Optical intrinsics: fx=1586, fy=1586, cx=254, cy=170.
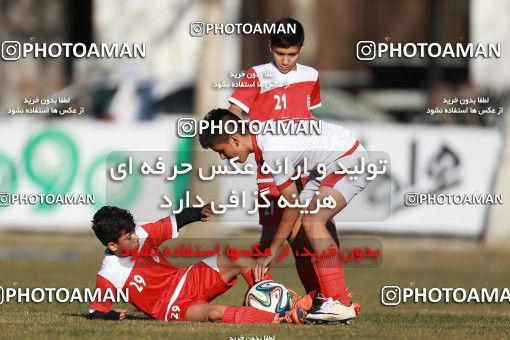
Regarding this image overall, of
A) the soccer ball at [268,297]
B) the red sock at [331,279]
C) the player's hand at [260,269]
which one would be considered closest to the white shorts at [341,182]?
the red sock at [331,279]

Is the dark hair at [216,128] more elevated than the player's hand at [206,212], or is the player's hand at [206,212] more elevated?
the dark hair at [216,128]

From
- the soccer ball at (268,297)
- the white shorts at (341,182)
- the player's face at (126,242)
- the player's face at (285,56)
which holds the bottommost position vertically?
the soccer ball at (268,297)

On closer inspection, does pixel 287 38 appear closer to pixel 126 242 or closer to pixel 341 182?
pixel 341 182

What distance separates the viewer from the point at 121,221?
11.0 m

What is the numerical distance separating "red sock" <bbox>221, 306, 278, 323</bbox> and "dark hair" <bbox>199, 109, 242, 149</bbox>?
3.74ft

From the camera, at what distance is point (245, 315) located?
10.9m

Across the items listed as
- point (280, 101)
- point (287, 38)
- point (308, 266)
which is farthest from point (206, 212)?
point (287, 38)

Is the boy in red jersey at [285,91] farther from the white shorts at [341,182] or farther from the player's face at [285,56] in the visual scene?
the white shorts at [341,182]

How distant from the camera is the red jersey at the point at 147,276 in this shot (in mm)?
11008

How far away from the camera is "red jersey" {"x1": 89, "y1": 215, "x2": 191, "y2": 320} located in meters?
11.0

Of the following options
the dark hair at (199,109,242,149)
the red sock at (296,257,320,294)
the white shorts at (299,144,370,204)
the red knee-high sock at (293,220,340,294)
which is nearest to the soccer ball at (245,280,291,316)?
the red knee-high sock at (293,220,340,294)

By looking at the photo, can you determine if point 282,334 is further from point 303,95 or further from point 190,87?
point 190,87

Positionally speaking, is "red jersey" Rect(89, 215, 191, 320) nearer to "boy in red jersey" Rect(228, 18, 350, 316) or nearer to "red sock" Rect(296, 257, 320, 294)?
"boy in red jersey" Rect(228, 18, 350, 316)

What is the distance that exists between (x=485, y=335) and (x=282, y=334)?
1.49 meters
